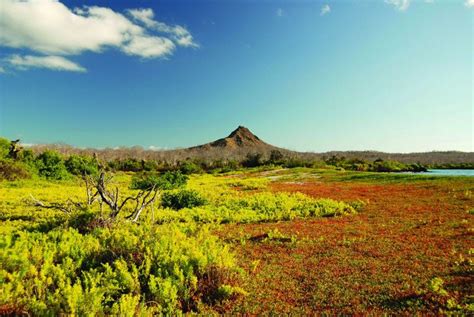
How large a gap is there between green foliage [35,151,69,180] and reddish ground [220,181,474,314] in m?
37.6

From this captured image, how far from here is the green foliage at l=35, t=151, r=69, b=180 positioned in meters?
43.7

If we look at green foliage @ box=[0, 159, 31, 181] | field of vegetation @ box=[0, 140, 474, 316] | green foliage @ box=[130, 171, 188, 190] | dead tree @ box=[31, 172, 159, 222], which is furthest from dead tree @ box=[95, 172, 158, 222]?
green foliage @ box=[0, 159, 31, 181]

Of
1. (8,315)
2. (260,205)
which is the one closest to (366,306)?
(8,315)

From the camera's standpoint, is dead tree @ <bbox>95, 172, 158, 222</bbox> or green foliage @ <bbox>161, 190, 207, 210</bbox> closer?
dead tree @ <bbox>95, 172, 158, 222</bbox>

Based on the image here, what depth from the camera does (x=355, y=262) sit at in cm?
902

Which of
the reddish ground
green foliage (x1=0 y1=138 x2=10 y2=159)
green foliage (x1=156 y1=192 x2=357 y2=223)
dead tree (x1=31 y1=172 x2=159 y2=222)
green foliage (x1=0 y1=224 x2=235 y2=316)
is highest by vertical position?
green foliage (x1=0 y1=138 x2=10 y2=159)

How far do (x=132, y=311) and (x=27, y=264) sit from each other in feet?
9.59

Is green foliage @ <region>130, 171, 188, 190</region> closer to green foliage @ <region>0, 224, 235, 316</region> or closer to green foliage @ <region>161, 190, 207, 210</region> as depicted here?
green foliage @ <region>161, 190, 207, 210</region>

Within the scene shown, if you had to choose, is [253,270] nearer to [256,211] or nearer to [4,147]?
[256,211]

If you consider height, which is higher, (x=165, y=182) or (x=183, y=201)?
(x=165, y=182)

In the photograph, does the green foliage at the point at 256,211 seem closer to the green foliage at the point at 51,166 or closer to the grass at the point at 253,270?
the grass at the point at 253,270

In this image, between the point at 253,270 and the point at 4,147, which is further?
the point at 4,147

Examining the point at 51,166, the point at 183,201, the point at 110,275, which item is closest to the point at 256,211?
the point at 183,201

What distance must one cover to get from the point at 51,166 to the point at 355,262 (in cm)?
4510
